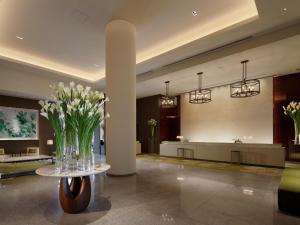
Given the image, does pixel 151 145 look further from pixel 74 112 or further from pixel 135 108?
pixel 74 112

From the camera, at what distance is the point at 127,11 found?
5207 millimetres

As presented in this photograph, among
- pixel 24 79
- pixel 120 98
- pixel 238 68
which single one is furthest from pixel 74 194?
pixel 24 79

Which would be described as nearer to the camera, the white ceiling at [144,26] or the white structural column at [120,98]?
the white ceiling at [144,26]

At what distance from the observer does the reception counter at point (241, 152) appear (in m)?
7.14

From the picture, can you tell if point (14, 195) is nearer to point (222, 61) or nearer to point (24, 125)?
point (222, 61)

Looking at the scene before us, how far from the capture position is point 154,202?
133 inches

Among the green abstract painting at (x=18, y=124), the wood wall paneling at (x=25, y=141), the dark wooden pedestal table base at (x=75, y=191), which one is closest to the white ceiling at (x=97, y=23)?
the wood wall paneling at (x=25, y=141)

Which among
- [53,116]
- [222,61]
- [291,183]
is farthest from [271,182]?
[53,116]

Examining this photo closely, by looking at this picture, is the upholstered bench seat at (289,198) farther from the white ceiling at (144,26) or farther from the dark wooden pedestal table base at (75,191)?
the white ceiling at (144,26)

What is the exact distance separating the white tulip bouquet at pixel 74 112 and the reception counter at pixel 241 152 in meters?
6.95

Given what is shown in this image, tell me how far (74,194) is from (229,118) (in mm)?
9523

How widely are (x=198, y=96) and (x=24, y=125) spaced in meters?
9.38

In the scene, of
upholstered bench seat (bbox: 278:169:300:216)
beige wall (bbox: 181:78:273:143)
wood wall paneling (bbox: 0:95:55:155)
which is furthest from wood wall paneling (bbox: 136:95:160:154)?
upholstered bench seat (bbox: 278:169:300:216)

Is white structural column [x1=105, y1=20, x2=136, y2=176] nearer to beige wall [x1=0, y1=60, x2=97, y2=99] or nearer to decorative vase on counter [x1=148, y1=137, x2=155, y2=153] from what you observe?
beige wall [x1=0, y1=60, x2=97, y2=99]
